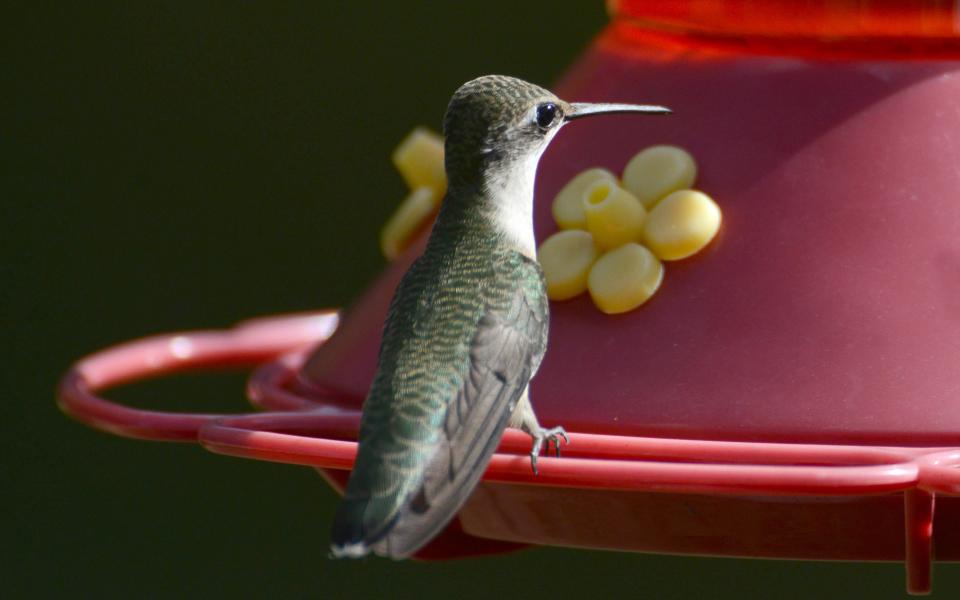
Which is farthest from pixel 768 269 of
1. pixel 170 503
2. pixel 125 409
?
pixel 170 503

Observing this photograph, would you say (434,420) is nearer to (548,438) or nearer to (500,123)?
(548,438)

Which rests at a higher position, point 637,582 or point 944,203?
point 944,203

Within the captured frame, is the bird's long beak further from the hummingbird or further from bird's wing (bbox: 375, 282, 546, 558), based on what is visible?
bird's wing (bbox: 375, 282, 546, 558)

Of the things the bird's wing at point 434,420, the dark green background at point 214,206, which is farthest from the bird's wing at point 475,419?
the dark green background at point 214,206

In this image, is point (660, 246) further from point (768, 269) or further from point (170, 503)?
point (170, 503)

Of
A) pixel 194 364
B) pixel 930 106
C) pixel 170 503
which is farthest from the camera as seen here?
pixel 170 503

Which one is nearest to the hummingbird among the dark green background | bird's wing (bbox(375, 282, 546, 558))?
bird's wing (bbox(375, 282, 546, 558))

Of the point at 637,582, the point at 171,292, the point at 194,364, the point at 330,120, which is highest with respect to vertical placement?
the point at 194,364
